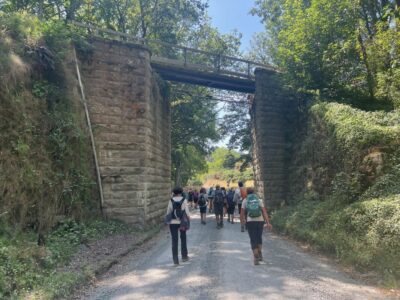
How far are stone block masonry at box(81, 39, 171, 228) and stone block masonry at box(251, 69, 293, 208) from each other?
5946 millimetres

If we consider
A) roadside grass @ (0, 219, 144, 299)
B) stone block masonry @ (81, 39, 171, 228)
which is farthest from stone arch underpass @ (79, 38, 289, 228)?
roadside grass @ (0, 219, 144, 299)

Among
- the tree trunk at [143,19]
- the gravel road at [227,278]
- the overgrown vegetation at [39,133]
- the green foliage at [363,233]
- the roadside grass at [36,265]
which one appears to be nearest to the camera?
the roadside grass at [36,265]

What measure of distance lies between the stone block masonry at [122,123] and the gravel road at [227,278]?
3.07 m

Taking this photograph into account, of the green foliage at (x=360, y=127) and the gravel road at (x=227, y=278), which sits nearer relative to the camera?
the gravel road at (x=227, y=278)

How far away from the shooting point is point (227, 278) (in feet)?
21.1

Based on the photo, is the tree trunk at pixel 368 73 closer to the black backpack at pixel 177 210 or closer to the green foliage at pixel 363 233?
the green foliage at pixel 363 233

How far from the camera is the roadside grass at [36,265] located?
5.29 m

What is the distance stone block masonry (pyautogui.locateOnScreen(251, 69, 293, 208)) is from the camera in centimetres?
1708

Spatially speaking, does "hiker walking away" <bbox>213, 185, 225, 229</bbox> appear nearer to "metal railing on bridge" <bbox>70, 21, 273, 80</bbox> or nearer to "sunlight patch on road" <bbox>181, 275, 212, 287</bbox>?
"metal railing on bridge" <bbox>70, 21, 273, 80</bbox>

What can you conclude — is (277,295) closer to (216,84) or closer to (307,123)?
(307,123)

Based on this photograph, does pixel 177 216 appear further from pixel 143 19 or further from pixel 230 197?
pixel 143 19

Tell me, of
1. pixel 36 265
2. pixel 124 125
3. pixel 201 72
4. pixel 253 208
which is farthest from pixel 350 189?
pixel 201 72

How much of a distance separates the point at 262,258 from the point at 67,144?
20.6ft

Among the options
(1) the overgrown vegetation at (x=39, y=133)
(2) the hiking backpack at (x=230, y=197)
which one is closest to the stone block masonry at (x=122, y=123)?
(1) the overgrown vegetation at (x=39, y=133)
